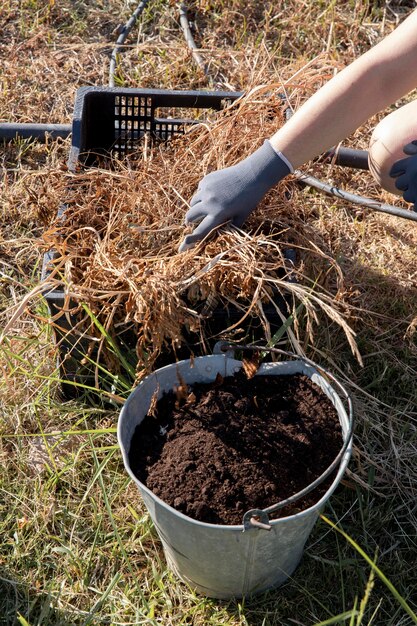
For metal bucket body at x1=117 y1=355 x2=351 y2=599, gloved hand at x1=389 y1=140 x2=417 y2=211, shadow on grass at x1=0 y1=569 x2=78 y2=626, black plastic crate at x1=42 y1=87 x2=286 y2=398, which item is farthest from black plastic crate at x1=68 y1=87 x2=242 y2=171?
shadow on grass at x1=0 y1=569 x2=78 y2=626

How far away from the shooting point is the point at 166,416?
4.73 feet

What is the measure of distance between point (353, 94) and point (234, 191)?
1.17 feet

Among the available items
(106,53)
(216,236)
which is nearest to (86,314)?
(216,236)

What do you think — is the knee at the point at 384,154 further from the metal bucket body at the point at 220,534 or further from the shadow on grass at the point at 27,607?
the shadow on grass at the point at 27,607

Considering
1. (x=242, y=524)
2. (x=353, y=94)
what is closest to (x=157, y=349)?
(x=242, y=524)

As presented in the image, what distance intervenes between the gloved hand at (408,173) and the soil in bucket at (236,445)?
0.66 m

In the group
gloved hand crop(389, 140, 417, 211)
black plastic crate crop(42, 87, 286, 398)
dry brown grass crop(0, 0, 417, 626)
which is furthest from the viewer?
gloved hand crop(389, 140, 417, 211)

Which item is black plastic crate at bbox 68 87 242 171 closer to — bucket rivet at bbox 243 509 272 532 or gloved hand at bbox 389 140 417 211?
gloved hand at bbox 389 140 417 211

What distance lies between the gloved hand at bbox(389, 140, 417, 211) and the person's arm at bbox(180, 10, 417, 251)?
0.72 feet

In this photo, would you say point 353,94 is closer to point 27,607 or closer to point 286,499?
point 286,499

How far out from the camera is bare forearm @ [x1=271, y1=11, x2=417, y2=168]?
160 centimetres

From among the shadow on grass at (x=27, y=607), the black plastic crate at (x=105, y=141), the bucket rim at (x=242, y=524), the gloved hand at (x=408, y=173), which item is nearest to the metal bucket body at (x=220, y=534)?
the bucket rim at (x=242, y=524)

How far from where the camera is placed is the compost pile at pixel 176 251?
147 centimetres

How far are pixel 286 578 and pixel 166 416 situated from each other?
42 cm
